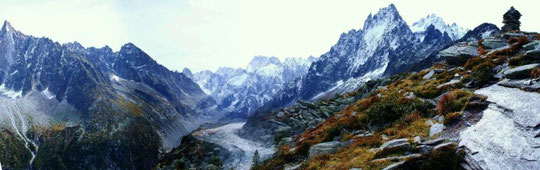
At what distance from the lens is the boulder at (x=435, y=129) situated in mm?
16984

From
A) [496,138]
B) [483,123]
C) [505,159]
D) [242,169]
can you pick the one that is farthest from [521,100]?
[242,169]

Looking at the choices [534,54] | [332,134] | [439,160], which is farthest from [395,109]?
[439,160]

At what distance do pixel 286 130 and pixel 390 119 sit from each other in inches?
1170

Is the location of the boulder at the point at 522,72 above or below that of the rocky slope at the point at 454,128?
above

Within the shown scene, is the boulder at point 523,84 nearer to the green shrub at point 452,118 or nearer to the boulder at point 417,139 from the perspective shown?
the green shrub at point 452,118

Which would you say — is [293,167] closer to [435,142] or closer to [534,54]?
[435,142]

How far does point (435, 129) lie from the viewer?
17438mm

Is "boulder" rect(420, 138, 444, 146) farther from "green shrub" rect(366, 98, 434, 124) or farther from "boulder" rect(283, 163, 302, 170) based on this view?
"boulder" rect(283, 163, 302, 170)

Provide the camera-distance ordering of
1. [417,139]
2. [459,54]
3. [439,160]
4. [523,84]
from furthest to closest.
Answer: [459,54] → [523,84] → [417,139] → [439,160]

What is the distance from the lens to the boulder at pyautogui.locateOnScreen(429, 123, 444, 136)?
17.0m

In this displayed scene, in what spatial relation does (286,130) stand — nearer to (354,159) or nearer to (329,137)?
(329,137)

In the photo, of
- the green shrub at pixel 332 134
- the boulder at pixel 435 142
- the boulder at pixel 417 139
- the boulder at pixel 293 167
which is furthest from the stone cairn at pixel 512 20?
the boulder at pixel 435 142

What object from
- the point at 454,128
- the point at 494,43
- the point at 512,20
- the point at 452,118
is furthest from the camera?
the point at 512,20

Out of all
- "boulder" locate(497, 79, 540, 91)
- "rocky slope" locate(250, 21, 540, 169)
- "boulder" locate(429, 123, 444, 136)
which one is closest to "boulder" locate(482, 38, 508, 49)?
"rocky slope" locate(250, 21, 540, 169)
